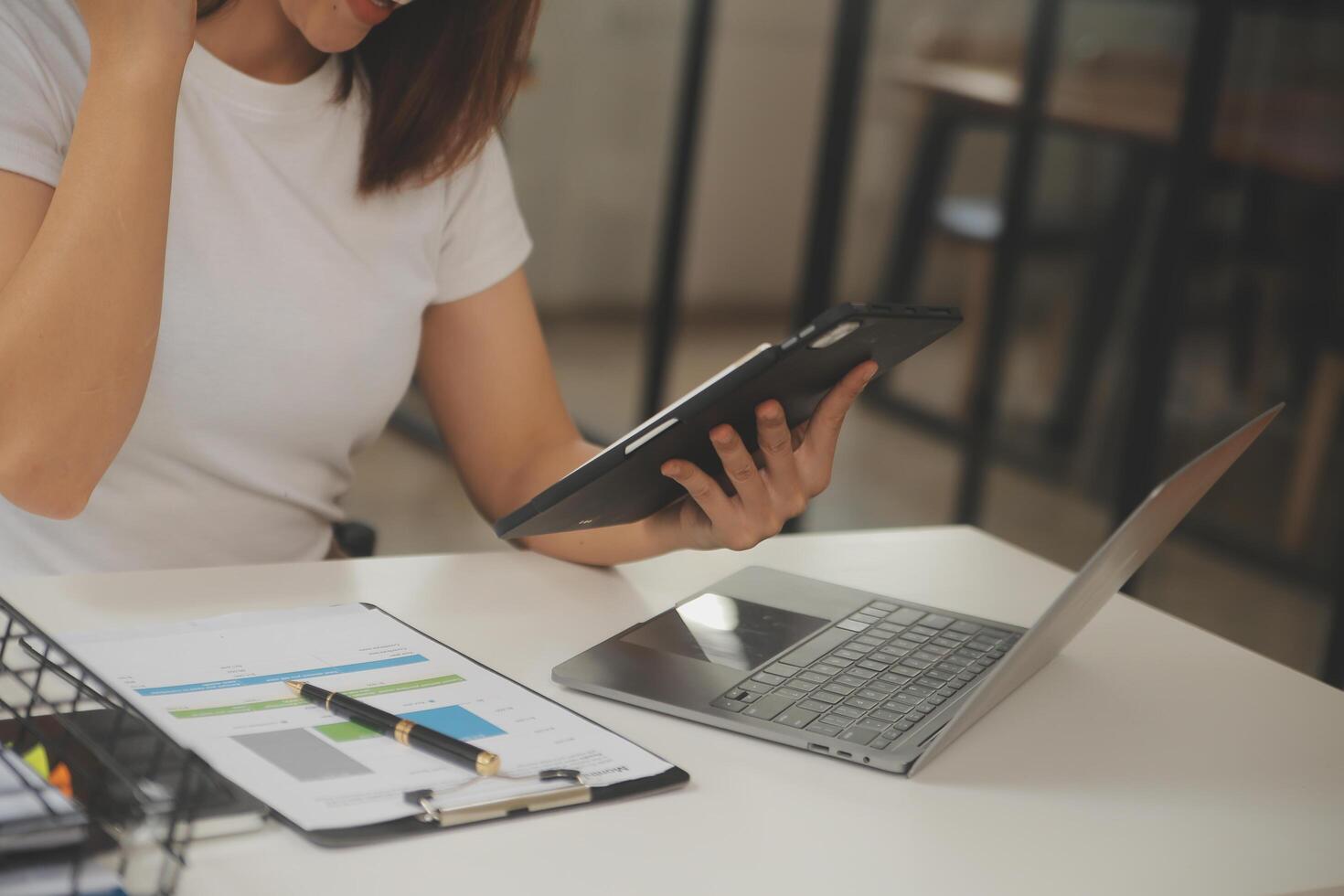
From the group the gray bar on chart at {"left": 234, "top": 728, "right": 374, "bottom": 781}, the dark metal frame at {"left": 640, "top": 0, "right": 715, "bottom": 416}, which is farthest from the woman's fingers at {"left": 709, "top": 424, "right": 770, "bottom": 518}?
the dark metal frame at {"left": 640, "top": 0, "right": 715, "bottom": 416}

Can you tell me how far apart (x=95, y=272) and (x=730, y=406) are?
400mm

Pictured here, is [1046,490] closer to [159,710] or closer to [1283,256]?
[1283,256]

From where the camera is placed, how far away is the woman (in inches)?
35.3

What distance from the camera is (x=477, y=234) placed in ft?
4.17

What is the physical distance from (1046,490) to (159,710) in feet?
7.48

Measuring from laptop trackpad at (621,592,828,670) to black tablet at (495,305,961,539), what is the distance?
8 cm

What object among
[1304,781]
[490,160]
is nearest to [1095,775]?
[1304,781]

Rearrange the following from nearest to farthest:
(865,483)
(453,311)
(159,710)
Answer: (159,710)
(453,311)
(865,483)

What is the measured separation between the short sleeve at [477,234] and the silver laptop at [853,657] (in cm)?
41

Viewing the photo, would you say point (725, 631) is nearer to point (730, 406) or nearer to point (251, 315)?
point (730, 406)

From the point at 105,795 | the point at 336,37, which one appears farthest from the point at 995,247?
the point at 105,795

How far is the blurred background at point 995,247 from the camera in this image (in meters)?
2.25

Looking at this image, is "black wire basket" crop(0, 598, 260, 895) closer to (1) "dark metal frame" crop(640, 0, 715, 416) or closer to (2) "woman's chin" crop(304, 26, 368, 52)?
(2) "woman's chin" crop(304, 26, 368, 52)

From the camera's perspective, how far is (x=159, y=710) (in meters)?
0.71
